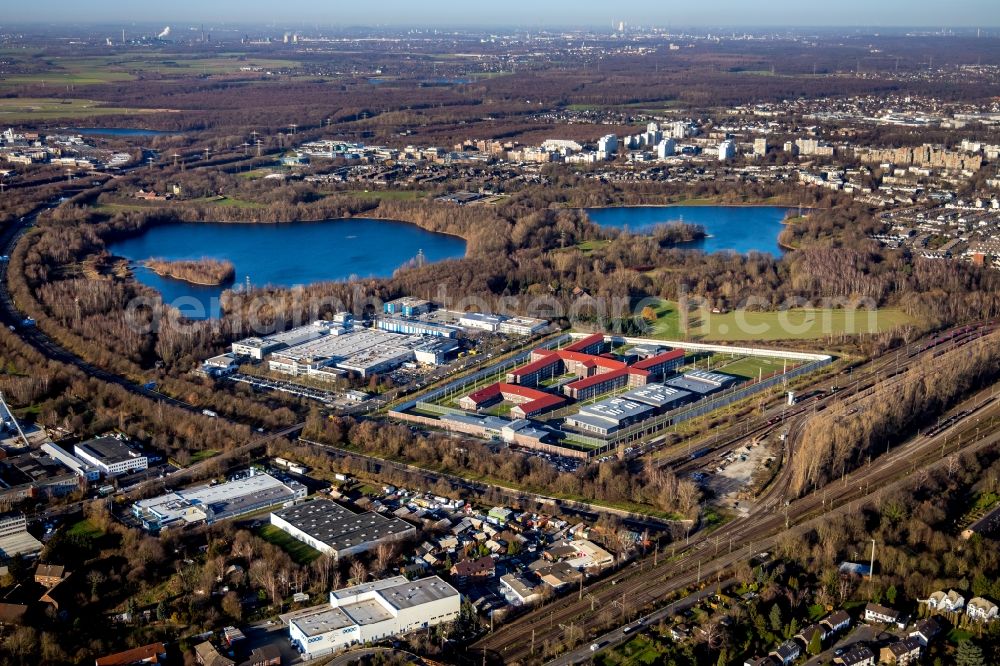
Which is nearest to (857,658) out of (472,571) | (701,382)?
(472,571)

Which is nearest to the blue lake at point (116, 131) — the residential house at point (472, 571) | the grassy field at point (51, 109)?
the grassy field at point (51, 109)

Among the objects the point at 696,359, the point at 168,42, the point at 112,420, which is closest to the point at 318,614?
the point at 112,420

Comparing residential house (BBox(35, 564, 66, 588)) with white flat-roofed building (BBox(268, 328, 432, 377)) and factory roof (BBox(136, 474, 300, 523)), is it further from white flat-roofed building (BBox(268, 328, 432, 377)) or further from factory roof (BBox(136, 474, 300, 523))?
white flat-roofed building (BBox(268, 328, 432, 377))

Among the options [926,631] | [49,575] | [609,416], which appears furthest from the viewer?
[609,416]

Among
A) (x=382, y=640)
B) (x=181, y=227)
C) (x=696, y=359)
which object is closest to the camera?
(x=382, y=640)

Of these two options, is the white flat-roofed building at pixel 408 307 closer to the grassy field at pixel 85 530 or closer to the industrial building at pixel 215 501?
the industrial building at pixel 215 501

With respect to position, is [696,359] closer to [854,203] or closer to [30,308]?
[30,308]

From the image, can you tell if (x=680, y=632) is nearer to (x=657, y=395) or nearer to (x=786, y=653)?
(x=786, y=653)

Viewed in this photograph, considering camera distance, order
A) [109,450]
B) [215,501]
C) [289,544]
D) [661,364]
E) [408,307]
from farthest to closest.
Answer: [408,307]
[661,364]
[109,450]
[215,501]
[289,544]
